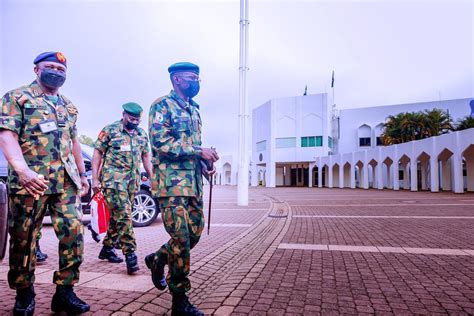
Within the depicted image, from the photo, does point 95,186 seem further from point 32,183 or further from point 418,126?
point 418,126

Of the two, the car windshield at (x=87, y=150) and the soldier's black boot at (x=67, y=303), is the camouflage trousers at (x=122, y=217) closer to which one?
the soldier's black boot at (x=67, y=303)

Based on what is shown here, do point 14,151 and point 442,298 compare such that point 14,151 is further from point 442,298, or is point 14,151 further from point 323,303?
point 442,298

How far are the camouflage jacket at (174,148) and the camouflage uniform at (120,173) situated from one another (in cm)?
161

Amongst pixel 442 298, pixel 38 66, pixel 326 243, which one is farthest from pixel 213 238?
pixel 38 66

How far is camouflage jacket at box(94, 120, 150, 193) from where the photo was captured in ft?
15.3

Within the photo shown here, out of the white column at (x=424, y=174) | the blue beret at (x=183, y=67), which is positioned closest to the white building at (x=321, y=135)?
the white column at (x=424, y=174)

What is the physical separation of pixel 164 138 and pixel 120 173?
1.93 metres

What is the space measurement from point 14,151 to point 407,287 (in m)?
3.73

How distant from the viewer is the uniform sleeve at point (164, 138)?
2953 millimetres

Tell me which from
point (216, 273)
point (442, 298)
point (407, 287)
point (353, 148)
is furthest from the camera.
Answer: point (353, 148)

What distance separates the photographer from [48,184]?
292cm

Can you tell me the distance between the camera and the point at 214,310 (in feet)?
10.5

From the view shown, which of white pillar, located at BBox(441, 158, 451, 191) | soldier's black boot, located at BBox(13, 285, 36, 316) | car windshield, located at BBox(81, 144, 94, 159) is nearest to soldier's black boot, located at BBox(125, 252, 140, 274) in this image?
soldier's black boot, located at BBox(13, 285, 36, 316)

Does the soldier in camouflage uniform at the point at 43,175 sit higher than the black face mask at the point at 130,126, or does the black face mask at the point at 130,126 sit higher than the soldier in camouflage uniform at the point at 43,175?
the black face mask at the point at 130,126
